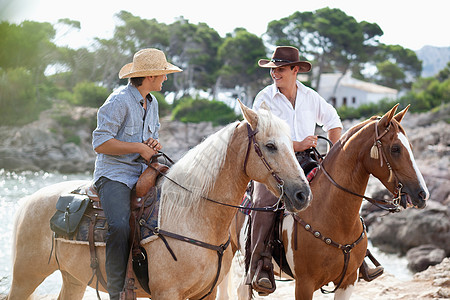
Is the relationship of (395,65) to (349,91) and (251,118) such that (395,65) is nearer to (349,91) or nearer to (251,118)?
(349,91)

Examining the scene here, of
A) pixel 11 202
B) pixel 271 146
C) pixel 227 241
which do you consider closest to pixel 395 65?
pixel 11 202

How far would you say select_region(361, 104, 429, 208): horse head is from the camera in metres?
3.63

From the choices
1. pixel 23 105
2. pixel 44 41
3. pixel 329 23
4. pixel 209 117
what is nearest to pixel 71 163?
pixel 23 105

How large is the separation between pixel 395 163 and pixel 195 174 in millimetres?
1615

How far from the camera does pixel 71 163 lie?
38.8m

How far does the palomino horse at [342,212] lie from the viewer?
377 centimetres

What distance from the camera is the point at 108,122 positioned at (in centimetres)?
337

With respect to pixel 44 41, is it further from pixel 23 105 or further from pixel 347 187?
pixel 347 187

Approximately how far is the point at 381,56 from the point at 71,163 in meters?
40.8

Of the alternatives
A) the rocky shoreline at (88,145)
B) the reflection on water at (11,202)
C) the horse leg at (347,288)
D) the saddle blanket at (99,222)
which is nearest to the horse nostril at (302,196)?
the saddle blanket at (99,222)

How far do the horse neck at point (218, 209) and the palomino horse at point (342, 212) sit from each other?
101 cm

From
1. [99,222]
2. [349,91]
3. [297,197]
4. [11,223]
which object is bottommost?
[349,91]

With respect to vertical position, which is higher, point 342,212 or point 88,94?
point 342,212

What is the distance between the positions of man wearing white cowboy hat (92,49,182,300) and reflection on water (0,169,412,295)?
134cm
